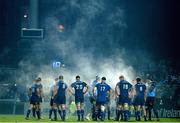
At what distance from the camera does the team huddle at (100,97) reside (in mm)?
35281

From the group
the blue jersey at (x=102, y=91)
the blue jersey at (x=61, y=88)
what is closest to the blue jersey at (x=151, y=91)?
the blue jersey at (x=102, y=91)

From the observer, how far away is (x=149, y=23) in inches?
2159

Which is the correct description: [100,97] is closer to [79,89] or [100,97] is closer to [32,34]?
[79,89]

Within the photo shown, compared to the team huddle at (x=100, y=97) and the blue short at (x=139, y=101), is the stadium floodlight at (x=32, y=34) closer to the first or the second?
the team huddle at (x=100, y=97)

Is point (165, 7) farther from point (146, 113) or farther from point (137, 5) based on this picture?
point (146, 113)

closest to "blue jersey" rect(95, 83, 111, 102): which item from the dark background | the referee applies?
the referee

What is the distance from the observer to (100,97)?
3544 cm

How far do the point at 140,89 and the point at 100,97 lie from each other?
233cm

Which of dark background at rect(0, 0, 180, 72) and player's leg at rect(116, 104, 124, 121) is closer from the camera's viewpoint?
player's leg at rect(116, 104, 124, 121)

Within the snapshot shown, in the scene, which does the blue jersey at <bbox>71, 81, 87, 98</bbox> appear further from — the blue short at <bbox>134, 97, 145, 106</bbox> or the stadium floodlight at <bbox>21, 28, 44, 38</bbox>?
the stadium floodlight at <bbox>21, 28, 44, 38</bbox>

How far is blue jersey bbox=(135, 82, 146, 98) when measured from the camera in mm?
36219

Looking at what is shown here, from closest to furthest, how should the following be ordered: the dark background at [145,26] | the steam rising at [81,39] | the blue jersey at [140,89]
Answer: the blue jersey at [140,89] < the steam rising at [81,39] < the dark background at [145,26]

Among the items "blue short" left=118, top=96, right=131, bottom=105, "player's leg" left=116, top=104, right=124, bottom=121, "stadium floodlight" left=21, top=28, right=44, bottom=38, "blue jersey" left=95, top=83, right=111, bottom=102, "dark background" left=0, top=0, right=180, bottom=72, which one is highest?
→ "dark background" left=0, top=0, right=180, bottom=72

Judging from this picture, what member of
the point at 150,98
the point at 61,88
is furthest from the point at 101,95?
the point at 150,98
